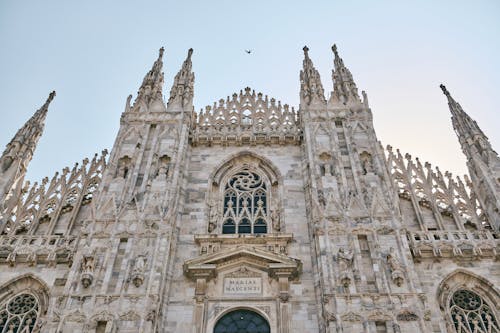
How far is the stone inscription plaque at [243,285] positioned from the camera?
12.5 metres

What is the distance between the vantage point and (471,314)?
12.1 meters

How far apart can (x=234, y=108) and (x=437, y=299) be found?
10.3 metres

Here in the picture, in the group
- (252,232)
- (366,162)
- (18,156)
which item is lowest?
(252,232)

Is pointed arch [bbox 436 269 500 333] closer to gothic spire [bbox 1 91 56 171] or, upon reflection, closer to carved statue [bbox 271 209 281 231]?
carved statue [bbox 271 209 281 231]

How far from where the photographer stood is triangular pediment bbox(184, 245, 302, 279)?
41.2ft

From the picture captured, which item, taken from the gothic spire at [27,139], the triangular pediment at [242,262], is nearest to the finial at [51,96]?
the gothic spire at [27,139]

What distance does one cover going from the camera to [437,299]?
12156mm

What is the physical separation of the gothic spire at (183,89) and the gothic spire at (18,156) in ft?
16.1

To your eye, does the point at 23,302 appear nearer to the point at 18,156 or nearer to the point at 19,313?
the point at 19,313

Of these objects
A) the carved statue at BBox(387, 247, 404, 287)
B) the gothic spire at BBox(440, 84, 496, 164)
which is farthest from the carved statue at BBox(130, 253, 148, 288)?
the gothic spire at BBox(440, 84, 496, 164)

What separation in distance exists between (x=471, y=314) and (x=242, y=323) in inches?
228

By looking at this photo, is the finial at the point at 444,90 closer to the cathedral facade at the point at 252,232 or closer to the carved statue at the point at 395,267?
the cathedral facade at the point at 252,232

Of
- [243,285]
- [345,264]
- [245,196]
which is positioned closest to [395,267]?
[345,264]

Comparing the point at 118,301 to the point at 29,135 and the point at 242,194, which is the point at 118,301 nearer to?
the point at 242,194
